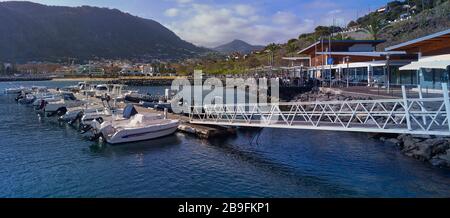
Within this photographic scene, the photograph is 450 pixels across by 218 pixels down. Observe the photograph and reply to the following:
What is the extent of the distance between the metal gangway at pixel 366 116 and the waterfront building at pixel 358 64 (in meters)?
12.3

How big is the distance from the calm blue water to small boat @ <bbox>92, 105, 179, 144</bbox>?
0.86 m

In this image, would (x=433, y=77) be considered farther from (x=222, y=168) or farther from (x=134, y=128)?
(x=134, y=128)

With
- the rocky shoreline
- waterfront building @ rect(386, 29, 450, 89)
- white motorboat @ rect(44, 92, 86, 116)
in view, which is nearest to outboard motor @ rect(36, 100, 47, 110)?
white motorboat @ rect(44, 92, 86, 116)

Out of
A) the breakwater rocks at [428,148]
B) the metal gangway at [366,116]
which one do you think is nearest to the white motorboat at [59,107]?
the metal gangway at [366,116]

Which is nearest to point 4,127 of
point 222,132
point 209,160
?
point 222,132

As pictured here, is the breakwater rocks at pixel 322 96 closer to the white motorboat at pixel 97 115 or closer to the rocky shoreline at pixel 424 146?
the rocky shoreline at pixel 424 146

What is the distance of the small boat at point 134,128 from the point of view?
1181 inches

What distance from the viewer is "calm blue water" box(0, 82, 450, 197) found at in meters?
18.7

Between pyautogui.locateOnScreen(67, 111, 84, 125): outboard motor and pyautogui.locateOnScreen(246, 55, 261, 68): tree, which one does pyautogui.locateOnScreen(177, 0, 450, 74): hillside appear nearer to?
pyautogui.locateOnScreen(246, 55, 261, 68): tree

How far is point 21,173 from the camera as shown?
22.7 metres

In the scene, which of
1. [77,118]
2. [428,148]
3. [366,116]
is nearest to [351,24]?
[366,116]

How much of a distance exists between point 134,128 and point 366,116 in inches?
731
